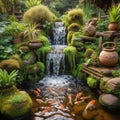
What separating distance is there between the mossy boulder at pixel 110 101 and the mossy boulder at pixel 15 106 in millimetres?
2148

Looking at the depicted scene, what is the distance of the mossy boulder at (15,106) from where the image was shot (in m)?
5.25

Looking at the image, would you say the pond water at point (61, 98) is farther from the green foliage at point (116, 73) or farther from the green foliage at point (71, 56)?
the green foliage at point (116, 73)

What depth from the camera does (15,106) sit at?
529cm

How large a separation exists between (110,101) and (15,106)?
2640mm

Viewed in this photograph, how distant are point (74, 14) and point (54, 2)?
965 centimetres

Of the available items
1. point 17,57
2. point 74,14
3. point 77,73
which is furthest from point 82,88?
point 74,14

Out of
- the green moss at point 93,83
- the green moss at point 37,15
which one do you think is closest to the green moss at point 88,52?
the green moss at point 93,83

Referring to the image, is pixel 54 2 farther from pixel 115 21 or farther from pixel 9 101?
pixel 9 101

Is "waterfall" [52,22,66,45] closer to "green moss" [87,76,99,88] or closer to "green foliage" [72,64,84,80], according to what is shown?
"green foliage" [72,64,84,80]

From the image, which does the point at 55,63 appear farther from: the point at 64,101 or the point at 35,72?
the point at 64,101

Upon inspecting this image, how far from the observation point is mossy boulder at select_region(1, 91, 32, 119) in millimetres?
5250

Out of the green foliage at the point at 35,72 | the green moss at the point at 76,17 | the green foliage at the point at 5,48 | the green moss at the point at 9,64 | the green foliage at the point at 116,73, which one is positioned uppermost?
the green moss at the point at 76,17

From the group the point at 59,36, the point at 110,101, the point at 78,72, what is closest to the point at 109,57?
the point at 78,72

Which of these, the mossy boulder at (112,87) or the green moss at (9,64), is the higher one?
the green moss at (9,64)
